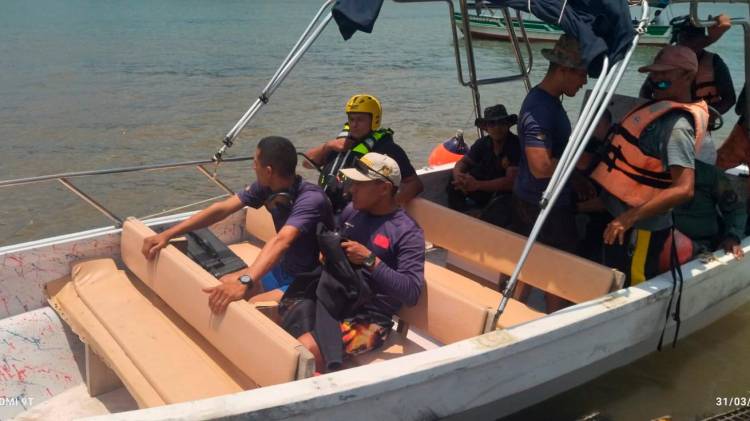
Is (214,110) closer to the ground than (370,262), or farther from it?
closer to the ground

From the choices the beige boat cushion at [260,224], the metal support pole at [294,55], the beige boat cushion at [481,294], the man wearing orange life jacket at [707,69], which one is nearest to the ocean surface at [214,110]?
the beige boat cushion at [481,294]

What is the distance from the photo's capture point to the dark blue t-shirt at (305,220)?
3848 mm

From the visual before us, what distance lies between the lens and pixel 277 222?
13.8ft

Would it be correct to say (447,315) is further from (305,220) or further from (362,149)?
(362,149)

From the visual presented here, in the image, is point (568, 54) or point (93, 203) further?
point (93, 203)

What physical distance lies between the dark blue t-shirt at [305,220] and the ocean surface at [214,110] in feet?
5.54

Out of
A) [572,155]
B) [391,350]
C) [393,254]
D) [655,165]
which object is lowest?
[391,350]

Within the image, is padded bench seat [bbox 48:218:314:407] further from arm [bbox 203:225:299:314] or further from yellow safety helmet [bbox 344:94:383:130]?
yellow safety helmet [bbox 344:94:383:130]

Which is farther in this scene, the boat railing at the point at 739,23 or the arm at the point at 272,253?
the boat railing at the point at 739,23

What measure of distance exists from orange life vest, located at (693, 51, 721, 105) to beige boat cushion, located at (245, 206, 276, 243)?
3.51m

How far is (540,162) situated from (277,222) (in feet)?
5.23

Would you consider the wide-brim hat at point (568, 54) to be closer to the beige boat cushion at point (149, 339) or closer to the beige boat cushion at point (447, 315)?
the beige boat cushion at point (447, 315)

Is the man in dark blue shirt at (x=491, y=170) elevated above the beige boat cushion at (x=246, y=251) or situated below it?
above

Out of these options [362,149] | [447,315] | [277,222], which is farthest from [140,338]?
[362,149]
